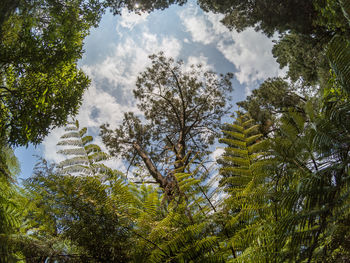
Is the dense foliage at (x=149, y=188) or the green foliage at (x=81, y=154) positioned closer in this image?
the dense foliage at (x=149, y=188)

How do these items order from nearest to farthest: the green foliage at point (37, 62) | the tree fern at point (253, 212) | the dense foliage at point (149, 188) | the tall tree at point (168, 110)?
1. the dense foliage at point (149, 188)
2. the tree fern at point (253, 212)
3. the green foliage at point (37, 62)
4. the tall tree at point (168, 110)

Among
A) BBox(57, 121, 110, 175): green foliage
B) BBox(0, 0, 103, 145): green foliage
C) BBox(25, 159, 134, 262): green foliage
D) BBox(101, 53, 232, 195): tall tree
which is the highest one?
BBox(101, 53, 232, 195): tall tree

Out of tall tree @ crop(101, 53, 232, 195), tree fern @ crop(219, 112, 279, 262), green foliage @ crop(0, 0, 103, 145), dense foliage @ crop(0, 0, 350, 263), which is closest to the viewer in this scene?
dense foliage @ crop(0, 0, 350, 263)

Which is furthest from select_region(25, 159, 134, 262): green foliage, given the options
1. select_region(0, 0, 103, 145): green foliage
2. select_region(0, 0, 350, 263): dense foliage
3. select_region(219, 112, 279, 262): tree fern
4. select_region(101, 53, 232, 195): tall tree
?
select_region(101, 53, 232, 195): tall tree

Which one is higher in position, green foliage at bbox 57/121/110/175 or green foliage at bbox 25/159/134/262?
green foliage at bbox 57/121/110/175

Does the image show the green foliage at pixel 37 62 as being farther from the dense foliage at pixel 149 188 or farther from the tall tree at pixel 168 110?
the tall tree at pixel 168 110

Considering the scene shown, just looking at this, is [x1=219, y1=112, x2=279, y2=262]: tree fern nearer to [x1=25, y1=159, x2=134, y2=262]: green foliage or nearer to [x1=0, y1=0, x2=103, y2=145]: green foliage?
[x1=25, y1=159, x2=134, y2=262]: green foliage

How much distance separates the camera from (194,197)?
1832 mm

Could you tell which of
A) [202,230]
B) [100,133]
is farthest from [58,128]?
[100,133]

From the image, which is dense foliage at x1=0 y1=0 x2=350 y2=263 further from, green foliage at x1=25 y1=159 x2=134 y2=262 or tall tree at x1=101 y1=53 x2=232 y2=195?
tall tree at x1=101 y1=53 x2=232 y2=195

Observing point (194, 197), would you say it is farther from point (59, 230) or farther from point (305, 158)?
point (59, 230)

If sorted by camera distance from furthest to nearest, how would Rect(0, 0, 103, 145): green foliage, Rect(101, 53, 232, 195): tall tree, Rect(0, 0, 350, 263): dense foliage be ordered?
Rect(101, 53, 232, 195): tall tree < Rect(0, 0, 103, 145): green foliage < Rect(0, 0, 350, 263): dense foliage

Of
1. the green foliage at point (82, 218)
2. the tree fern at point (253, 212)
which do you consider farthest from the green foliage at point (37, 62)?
the tree fern at point (253, 212)

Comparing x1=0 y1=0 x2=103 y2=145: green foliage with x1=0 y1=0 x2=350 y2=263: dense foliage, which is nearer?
x1=0 y1=0 x2=350 y2=263: dense foliage
